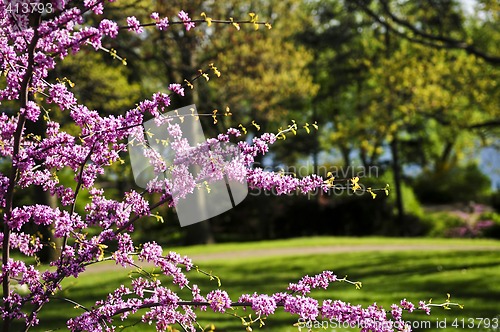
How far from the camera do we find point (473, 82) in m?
17.1

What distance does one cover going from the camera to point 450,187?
39.8 meters

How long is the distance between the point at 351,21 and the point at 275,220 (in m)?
10.2

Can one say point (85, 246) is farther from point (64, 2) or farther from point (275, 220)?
point (275, 220)

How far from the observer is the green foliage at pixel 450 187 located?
39.4 m

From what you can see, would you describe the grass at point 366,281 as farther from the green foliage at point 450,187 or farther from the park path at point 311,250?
the green foliage at point 450,187

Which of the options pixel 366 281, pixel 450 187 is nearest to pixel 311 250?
pixel 366 281

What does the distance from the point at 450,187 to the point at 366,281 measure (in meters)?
Result: 28.9

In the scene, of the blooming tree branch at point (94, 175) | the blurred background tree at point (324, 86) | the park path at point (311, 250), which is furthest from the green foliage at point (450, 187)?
the blooming tree branch at point (94, 175)

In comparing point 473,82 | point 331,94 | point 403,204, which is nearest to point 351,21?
point 331,94

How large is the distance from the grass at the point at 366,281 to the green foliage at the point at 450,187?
73.1 feet

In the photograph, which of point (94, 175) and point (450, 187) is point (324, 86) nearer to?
point (450, 187)

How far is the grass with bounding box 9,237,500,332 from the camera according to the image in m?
9.45

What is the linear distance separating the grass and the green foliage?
22273 mm

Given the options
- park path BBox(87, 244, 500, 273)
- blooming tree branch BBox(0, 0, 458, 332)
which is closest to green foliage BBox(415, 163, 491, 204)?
park path BBox(87, 244, 500, 273)
